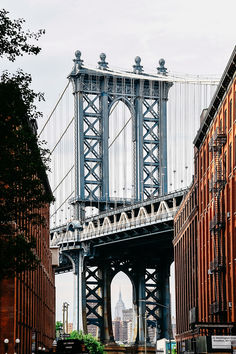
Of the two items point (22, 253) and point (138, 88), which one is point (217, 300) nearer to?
point (22, 253)

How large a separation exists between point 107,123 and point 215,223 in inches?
3361

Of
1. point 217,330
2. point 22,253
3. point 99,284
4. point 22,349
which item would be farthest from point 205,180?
point 99,284

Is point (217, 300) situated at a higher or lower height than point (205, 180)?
lower

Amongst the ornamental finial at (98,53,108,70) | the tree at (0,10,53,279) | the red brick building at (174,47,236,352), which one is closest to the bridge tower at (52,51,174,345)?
the ornamental finial at (98,53,108,70)

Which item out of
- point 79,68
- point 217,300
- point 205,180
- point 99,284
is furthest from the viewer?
point 99,284

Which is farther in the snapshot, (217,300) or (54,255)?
(54,255)

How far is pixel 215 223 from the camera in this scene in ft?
257

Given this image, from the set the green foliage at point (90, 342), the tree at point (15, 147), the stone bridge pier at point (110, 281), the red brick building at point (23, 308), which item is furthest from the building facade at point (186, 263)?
the tree at point (15, 147)

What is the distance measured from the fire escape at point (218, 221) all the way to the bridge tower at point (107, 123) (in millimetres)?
74248

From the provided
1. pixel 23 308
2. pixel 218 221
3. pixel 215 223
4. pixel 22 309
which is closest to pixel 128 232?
pixel 215 223

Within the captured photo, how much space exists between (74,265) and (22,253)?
12883 centimetres

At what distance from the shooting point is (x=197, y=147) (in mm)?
99000

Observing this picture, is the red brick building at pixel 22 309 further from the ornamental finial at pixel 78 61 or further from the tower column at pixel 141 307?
the tower column at pixel 141 307

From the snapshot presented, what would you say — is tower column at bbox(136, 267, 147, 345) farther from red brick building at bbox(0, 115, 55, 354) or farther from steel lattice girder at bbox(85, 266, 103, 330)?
red brick building at bbox(0, 115, 55, 354)
